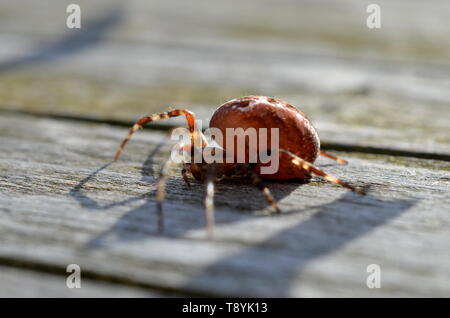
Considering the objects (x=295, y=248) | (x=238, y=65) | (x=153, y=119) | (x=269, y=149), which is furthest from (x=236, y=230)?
(x=238, y=65)

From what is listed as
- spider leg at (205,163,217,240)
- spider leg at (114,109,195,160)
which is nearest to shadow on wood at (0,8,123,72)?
spider leg at (114,109,195,160)

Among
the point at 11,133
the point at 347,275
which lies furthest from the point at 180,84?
the point at 347,275

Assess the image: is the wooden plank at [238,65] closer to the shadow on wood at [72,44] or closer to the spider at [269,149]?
the shadow on wood at [72,44]

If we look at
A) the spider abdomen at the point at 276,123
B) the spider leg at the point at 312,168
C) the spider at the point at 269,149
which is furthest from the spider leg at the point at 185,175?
the spider leg at the point at 312,168

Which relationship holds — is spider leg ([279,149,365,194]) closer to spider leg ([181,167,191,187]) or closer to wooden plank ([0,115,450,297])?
wooden plank ([0,115,450,297])

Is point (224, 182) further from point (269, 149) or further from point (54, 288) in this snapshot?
point (54, 288)

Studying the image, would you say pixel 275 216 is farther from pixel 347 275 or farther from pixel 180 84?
pixel 180 84

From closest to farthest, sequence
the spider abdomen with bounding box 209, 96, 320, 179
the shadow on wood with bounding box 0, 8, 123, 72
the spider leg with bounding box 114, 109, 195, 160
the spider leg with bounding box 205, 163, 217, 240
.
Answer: the spider leg with bounding box 205, 163, 217, 240
the spider abdomen with bounding box 209, 96, 320, 179
the spider leg with bounding box 114, 109, 195, 160
the shadow on wood with bounding box 0, 8, 123, 72

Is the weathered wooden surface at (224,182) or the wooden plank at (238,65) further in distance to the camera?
the wooden plank at (238,65)
